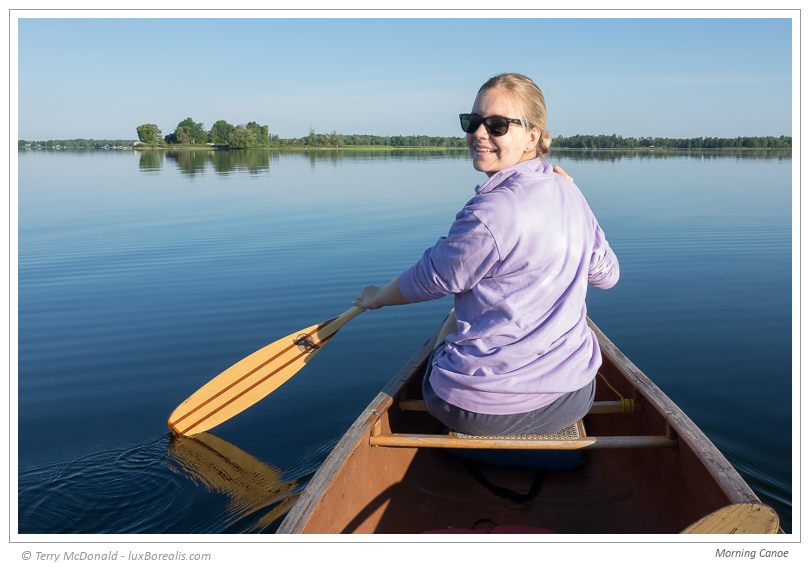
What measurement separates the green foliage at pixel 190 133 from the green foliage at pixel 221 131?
11.1 ft

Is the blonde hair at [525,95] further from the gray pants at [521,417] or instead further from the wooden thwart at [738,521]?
the wooden thwart at [738,521]

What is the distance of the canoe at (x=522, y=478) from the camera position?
2664 millimetres

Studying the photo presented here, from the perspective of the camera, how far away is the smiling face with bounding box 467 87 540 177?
2.52 meters

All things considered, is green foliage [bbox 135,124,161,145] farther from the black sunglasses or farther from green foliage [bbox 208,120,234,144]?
the black sunglasses

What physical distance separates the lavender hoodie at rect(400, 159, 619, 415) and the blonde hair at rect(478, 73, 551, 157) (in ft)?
0.56

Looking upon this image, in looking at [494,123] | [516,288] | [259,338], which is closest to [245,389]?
[259,338]

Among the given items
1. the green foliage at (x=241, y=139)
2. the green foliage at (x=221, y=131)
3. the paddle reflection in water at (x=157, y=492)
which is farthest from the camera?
the green foliage at (x=221, y=131)

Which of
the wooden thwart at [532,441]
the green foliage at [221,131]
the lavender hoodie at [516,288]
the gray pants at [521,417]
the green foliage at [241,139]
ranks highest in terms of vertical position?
the green foliage at [221,131]

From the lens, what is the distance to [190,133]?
10662 cm

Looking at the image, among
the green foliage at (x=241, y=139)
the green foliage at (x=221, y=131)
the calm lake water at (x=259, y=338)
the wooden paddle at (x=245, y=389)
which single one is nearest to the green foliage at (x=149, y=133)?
the green foliage at (x=221, y=131)

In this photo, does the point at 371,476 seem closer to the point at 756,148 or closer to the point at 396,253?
the point at 396,253

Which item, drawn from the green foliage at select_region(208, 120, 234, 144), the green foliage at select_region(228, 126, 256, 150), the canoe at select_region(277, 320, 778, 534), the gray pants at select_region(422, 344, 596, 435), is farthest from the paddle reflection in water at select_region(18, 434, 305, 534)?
the green foliage at select_region(208, 120, 234, 144)
